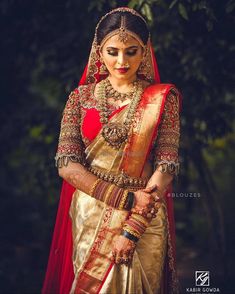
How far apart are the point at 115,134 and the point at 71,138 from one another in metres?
0.26

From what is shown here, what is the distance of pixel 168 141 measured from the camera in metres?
3.07

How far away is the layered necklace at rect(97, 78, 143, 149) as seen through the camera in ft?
9.98

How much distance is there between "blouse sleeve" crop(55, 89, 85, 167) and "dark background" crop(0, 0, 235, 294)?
3.49 ft

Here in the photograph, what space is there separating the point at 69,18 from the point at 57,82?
77 centimetres

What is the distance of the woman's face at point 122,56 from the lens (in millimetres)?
3061

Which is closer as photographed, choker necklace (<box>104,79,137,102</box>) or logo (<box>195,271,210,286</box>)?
choker necklace (<box>104,79,137,102</box>)

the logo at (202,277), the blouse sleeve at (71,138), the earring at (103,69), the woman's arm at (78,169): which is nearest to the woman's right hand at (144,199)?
the woman's arm at (78,169)

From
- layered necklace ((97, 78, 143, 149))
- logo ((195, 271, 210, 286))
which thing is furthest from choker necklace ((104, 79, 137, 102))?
logo ((195, 271, 210, 286))

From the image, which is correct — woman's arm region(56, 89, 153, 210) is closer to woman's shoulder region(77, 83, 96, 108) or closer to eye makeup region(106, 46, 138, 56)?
woman's shoulder region(77, 83, 96, 108)

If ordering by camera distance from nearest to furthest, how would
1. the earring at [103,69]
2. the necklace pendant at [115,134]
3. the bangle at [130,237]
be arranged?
the bangle at [130,237]
the necklace pendant at [115,134]
the earring at [103,69]

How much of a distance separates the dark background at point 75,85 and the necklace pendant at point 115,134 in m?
1.14

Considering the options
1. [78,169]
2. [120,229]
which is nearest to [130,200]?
[120,229]

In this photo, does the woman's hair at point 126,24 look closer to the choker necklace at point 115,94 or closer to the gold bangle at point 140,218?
the choker necklace at point 115,94

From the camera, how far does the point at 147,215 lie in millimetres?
2918
